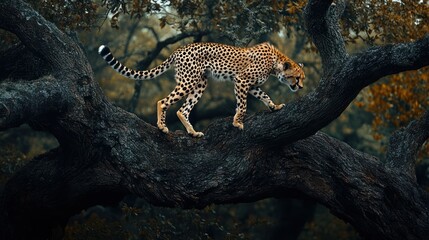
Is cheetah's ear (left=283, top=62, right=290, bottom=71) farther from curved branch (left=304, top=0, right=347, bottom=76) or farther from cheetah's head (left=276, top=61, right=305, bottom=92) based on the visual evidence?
curved branch (left=304, top=0, right=347, bottom=76)

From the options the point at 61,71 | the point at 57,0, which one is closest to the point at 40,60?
the point at 61,71

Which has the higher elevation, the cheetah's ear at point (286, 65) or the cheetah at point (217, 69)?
the cheetah's ear at point (286, 65)

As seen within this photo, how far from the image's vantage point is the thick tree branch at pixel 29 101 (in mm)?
8539

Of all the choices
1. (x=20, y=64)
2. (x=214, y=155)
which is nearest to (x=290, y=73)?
(x=214, y=155)

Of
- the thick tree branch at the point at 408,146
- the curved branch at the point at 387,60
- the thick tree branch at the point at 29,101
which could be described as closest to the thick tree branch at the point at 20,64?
the thick tree branch at the point at 29,101

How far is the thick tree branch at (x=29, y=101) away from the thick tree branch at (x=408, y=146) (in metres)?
4.93

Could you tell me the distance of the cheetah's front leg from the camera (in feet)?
31.8

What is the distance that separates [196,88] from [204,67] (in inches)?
16.7

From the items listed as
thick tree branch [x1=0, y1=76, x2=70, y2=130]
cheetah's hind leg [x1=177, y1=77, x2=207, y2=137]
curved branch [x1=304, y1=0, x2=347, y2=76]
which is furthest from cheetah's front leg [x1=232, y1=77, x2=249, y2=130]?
thick tree branch [x1=0, y1=76, x2=70, y2=130]

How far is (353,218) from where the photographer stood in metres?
9.88

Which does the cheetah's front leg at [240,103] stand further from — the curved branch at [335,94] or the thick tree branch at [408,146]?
the thick tree branch at [408,146]

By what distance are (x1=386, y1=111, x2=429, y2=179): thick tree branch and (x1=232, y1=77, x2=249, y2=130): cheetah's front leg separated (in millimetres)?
2445

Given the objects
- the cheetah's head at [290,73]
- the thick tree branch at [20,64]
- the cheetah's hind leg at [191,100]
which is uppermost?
the cheetah's head at [290,73]

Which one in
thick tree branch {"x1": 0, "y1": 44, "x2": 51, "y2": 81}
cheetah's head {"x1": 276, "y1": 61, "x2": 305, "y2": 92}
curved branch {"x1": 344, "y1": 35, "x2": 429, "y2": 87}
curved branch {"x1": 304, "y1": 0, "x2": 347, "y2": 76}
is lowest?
thick tree branch {"x1": 0, "y1": 44, "x2": 51, "y2": 81}
